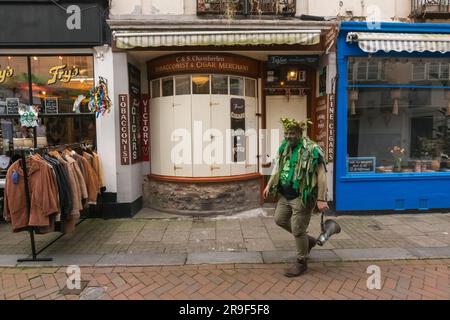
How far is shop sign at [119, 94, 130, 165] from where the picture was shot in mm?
6431

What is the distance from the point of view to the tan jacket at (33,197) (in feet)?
14.3

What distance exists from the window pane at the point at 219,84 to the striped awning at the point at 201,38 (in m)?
0.82

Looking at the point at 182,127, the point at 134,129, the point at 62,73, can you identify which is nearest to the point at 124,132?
the point at 134,129

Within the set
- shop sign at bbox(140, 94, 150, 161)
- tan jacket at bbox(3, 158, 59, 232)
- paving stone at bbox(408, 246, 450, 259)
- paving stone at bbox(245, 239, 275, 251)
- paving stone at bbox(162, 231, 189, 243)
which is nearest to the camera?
tan jacket at bbox(3, 158, 59, 232)

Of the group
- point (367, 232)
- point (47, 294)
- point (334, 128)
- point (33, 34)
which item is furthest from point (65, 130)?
point (367, 232)

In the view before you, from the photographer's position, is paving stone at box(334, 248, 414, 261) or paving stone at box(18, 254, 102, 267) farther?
paving stone at box(334, 248, 414, 261)

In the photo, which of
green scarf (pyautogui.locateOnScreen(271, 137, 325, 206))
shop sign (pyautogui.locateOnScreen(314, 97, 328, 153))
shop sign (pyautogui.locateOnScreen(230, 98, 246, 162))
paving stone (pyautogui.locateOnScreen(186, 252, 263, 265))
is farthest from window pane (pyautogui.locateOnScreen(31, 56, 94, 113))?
shop sign (pyautogui.locateOnScreen(314, 97, 328, 153))

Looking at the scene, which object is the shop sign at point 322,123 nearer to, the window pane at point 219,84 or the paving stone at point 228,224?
the window pane at point 219,84

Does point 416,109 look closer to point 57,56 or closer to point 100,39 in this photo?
point 100,39

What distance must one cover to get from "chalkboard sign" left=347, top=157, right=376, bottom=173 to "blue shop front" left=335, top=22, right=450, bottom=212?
0.02 metres

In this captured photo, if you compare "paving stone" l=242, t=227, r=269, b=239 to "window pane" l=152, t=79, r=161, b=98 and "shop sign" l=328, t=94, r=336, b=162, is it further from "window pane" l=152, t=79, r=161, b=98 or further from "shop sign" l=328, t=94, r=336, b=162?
"window pane" l=152, t=79, r=161, b=98

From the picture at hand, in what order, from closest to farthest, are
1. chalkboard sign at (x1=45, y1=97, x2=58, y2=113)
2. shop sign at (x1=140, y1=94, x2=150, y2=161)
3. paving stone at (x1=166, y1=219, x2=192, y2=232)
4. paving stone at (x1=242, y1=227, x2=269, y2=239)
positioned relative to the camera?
1. paving stone at (x1=242, y1=227, x2=269, y2=239)
2. paving stone at (x1=166, y1=219, x2=192, y2=232)
3. chalkboard sign at (x1=45, y1=97, x2=58, y2=113)
4. shop sign at (x1=140, y1=94, x2=150, y2=161)

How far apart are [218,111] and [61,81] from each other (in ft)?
10.9

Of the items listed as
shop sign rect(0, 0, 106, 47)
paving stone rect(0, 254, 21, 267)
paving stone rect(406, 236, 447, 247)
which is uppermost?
shop sign rect(0, 0, 106, 47)
